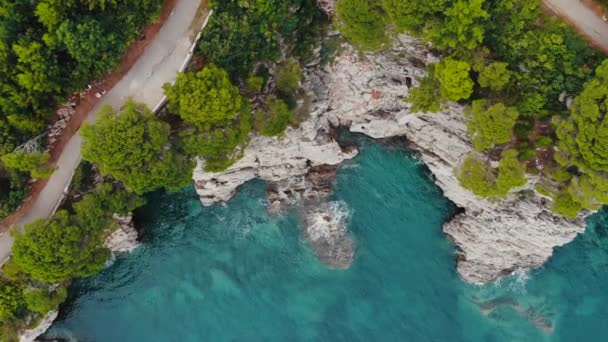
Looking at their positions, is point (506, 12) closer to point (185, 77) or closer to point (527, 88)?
point (527, 88)

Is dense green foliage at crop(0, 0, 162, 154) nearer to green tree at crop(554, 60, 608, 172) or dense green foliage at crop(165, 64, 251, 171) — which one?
dense green foliage at crop(165, 64, 251, 171)

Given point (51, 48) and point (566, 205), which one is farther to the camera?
point (566, 205)

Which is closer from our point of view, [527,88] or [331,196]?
[527,88]

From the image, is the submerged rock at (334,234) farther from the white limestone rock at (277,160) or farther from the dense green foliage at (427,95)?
the dense green foliage at (427,95)

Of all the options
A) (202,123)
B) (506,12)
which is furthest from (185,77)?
(506,12)

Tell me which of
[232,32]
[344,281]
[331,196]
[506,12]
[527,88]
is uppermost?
[506,12]

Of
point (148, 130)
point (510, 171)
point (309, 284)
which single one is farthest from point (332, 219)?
point (148, 130)

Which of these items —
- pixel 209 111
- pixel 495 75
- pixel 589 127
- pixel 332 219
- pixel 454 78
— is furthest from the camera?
pixel 332 219

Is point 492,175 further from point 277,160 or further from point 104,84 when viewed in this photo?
point 104,84
